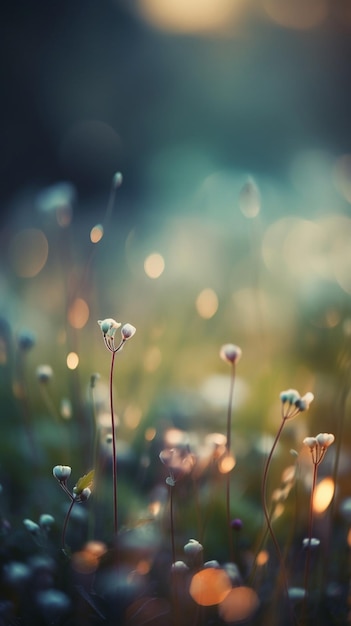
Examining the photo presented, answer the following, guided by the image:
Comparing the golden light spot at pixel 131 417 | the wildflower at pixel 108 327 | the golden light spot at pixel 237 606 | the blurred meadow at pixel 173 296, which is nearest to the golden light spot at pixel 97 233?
the blurred meadow at pixel 173 296

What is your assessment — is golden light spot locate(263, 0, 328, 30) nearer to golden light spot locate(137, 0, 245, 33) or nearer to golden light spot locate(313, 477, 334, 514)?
golden light spot locate(137, 0, 245, 33)

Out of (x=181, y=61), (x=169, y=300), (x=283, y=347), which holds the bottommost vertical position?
(x=283, y=347)

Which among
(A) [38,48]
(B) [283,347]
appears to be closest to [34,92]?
(A) [38,48]

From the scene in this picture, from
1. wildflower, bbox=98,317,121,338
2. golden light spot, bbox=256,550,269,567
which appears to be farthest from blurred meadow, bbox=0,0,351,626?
wildflower, bbox=98,317,121,338

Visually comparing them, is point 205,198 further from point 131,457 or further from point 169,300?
point 131,457

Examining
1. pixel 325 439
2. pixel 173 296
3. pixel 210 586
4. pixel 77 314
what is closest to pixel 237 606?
pixel 210 586
